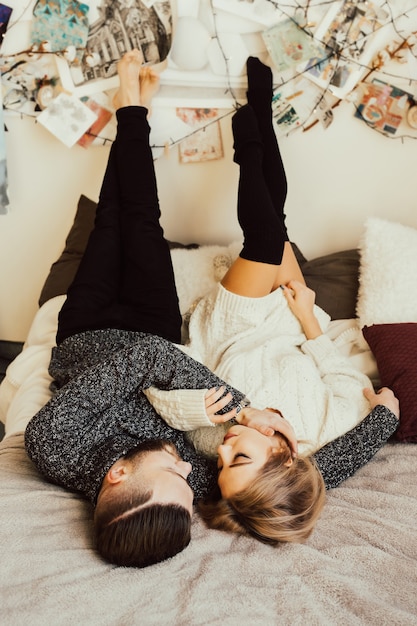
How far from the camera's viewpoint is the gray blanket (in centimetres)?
84

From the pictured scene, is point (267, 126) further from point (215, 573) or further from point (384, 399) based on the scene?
point (215, 573)

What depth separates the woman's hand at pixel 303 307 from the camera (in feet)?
4.86

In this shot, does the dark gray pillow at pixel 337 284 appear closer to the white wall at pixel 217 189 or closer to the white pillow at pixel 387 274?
the white pillow at pixel 387 274

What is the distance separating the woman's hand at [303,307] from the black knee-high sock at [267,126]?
198mm

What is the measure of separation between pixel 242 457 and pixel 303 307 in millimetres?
525

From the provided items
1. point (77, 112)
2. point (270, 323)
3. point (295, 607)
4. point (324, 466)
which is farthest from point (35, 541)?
point (77, 112)

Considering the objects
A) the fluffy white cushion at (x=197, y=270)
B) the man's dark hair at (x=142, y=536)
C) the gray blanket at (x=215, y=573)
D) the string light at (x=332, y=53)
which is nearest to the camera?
the gray blanket at (x=215, y=573)

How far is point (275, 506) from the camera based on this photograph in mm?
1066

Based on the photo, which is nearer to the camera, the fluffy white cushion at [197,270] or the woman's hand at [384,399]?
the woman's hand at [384,399]

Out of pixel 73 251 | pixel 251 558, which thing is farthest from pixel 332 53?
pixel 251 558

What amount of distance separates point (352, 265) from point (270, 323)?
Result: 351 mm

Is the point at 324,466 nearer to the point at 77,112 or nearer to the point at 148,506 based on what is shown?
the point at 148,506

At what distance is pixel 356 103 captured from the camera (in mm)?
1603

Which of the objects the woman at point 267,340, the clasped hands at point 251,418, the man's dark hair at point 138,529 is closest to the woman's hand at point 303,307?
the woman at point 267,340
